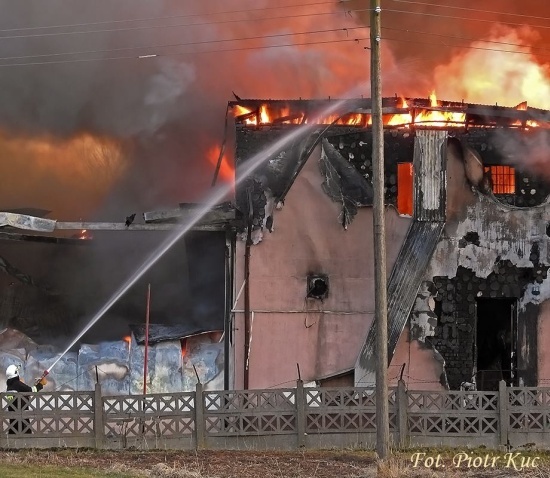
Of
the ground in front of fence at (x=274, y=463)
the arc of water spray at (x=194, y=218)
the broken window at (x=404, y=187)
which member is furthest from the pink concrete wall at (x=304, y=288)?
the ground in front of fence at (x=274, y=463)

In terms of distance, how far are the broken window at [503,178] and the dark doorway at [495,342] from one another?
2.71m

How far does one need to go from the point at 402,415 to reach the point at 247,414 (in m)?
2.93

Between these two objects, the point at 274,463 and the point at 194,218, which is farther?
the point at 194,218

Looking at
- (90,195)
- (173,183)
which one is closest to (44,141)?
(90,195)

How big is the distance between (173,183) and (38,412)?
14738mm

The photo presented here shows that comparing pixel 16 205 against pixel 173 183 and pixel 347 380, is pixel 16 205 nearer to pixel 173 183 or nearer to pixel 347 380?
pixel 173 183

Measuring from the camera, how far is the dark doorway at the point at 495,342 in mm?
23266

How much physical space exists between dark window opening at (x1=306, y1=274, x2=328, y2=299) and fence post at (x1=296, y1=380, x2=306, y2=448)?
187 inches

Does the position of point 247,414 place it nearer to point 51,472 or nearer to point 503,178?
point 51,472

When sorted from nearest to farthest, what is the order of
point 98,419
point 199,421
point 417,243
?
point 98,419, point 199,421, point 417,243

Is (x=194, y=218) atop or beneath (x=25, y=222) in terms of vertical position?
atop

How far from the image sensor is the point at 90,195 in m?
32.0

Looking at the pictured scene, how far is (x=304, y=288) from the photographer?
2292 centimetres

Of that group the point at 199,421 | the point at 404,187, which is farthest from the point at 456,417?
the point at 404,187
